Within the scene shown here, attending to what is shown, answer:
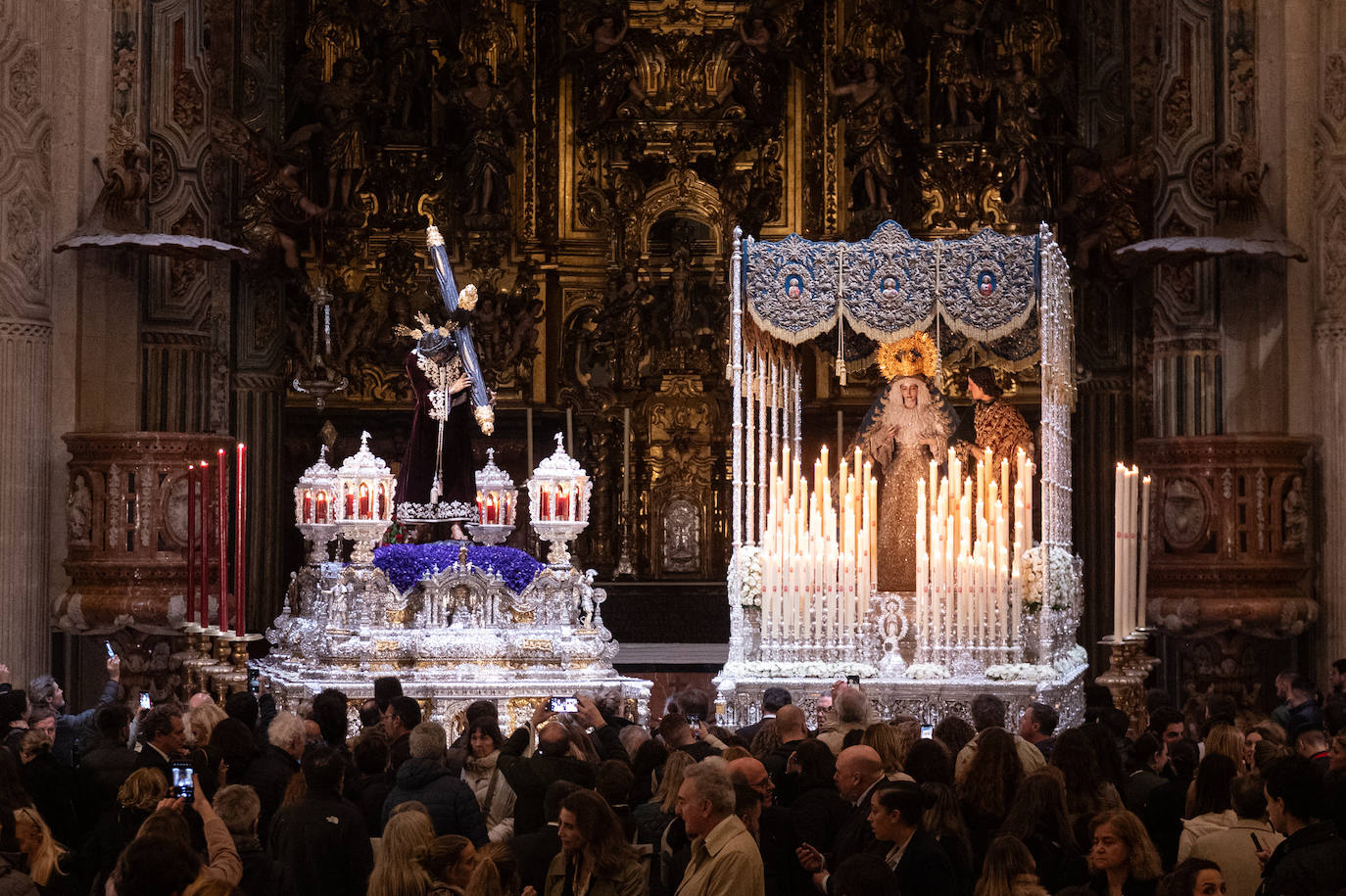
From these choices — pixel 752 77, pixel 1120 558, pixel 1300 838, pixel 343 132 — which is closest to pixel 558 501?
pixel 1120 558

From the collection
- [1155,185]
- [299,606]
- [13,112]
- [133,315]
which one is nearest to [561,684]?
[299,606]

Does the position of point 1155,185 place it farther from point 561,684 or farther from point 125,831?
point 125,831

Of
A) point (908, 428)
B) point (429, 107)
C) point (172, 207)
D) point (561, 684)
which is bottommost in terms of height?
point (561, 684)

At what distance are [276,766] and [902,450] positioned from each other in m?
8.76

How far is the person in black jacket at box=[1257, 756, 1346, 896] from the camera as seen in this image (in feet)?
22.7

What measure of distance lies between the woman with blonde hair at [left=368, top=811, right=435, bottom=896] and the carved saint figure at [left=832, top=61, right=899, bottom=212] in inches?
588

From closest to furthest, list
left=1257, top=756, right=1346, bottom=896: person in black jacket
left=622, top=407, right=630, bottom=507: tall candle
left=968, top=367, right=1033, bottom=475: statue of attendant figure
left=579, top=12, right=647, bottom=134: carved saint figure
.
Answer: left=1257, top=756, right=1346, bottom=896: person in black jacket → left=968, top=367, right=1033, bottom=475: statue of attendant figure → left=622, top=407, right=630, bottom=507: tall candle → left=579, top=12, right=647, bottom=134: carved saint figure

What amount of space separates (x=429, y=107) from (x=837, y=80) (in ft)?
14.3

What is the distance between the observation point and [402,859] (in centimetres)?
711

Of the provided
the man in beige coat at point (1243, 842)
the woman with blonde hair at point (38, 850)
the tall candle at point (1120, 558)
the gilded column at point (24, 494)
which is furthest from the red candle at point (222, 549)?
the man in beige coat at point (1243, 842)

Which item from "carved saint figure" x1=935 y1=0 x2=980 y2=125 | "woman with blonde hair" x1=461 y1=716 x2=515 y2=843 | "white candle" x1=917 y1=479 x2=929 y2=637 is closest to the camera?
"woman with blonde hair" x1=461 y1=716 x2=515 y2=843

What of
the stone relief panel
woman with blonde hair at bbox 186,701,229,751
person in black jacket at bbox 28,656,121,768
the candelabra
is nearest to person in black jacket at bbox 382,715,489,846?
woman with blonde hair at bbox 186,701,229,751

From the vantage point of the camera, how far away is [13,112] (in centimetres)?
1673

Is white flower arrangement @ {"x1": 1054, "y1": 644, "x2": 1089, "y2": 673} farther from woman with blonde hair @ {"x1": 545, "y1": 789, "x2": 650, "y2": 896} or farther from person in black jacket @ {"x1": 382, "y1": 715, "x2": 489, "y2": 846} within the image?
woman with blonde hair @ {"x1": 545, "y1": 789, "x2": 650, "y2": 896}
